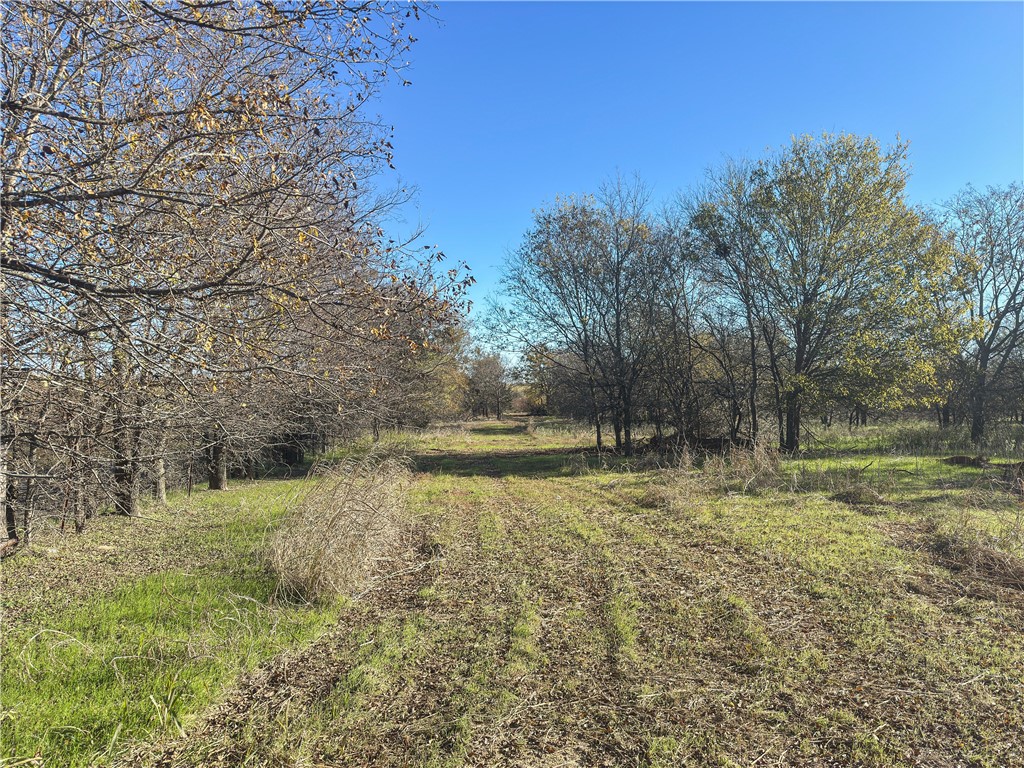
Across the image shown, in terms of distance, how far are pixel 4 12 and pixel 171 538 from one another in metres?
5.77

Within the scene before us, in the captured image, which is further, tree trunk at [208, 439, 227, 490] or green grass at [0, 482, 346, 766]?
tree trunk at [208, 439, 227, 490]

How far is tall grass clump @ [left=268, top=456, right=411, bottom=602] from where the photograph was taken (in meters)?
4.73

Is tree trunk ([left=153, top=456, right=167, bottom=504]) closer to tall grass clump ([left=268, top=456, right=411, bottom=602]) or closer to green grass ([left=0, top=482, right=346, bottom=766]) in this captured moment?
green grass ([left=0, top=482, right=346, bottom=766])

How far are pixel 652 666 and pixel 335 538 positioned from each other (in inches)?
121

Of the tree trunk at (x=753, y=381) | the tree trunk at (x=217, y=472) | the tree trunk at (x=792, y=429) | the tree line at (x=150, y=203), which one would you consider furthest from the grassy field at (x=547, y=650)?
the tree trunk at (x=753, y=381)

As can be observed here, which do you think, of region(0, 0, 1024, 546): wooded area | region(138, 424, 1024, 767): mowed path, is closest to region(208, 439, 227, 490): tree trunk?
region(0, 0, 1024, 546): wooded area

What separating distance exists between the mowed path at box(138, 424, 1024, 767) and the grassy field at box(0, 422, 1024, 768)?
0.02 m

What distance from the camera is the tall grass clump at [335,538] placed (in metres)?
4.73

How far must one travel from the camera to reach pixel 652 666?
3492 mm

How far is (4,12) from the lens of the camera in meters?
3.55

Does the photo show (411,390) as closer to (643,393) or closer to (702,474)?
(643,393)

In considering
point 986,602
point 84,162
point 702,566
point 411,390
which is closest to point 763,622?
point 702,566

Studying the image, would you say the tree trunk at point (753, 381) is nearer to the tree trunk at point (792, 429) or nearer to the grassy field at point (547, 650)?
the tree trunk at point (792, 429)

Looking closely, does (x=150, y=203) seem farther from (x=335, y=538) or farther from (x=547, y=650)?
(x=547, y=650)
